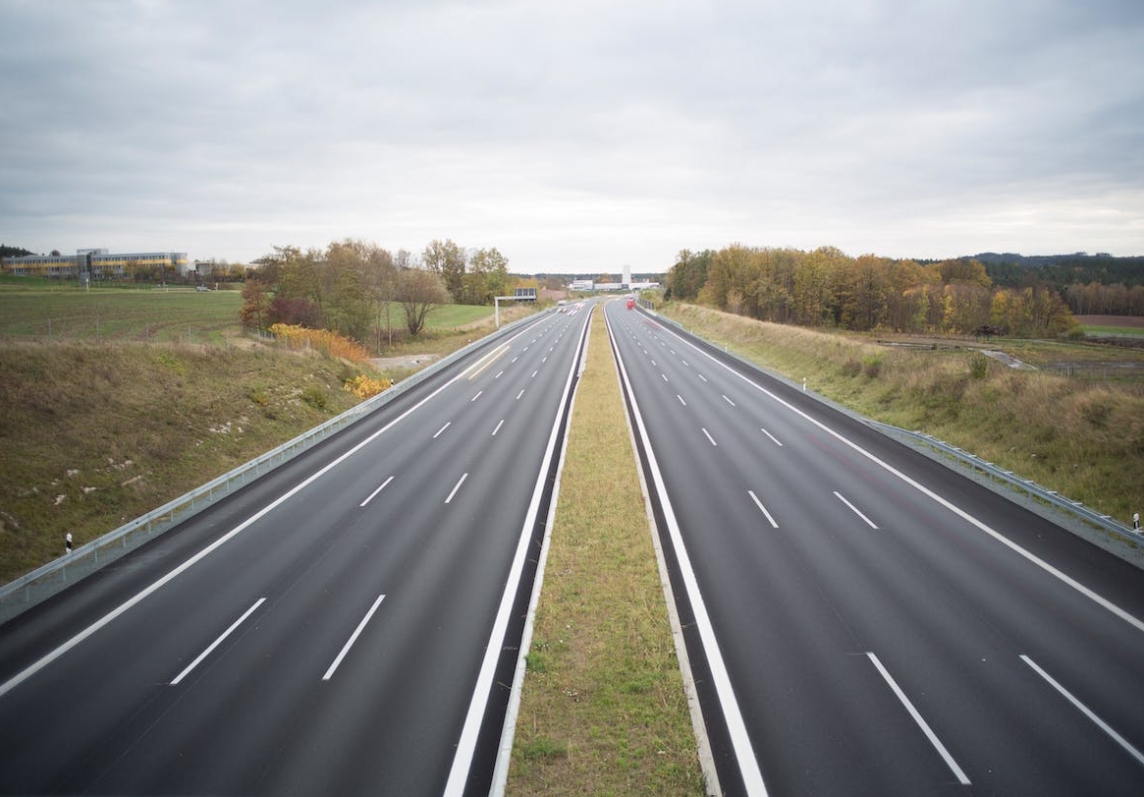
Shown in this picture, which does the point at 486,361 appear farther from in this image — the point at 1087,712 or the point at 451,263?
the point at 451,263

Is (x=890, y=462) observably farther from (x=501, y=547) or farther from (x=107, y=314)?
(x=107, y=314)

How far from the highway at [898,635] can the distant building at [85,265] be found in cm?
10953

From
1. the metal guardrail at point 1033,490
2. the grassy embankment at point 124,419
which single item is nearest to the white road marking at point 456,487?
the grassy embankment at point 124,419

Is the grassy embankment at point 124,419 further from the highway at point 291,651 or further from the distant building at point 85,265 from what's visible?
the distant building at point 85,265

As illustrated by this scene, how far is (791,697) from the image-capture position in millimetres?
9023

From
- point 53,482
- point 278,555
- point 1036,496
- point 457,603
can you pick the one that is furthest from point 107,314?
point 1036,496

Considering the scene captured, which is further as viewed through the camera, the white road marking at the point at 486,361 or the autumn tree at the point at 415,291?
the autumn tree at the point at 415,291

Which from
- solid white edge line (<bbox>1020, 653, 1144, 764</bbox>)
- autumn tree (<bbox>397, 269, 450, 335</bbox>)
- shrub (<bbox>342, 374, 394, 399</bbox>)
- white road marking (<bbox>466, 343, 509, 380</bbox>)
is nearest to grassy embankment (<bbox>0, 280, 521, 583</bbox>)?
shrub (<bbox>342, 374, 394, 399</bbox>)

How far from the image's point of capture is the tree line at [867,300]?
93.6 metres

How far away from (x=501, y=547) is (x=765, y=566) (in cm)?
610

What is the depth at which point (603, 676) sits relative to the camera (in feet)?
31.4

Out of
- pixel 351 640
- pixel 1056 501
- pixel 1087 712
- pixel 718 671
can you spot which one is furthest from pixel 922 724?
pixel 1056 501

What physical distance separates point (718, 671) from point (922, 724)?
2.84 metres

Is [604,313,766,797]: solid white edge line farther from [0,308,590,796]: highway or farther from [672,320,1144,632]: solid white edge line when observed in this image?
[672,320,1144,632]: solid white edge line
